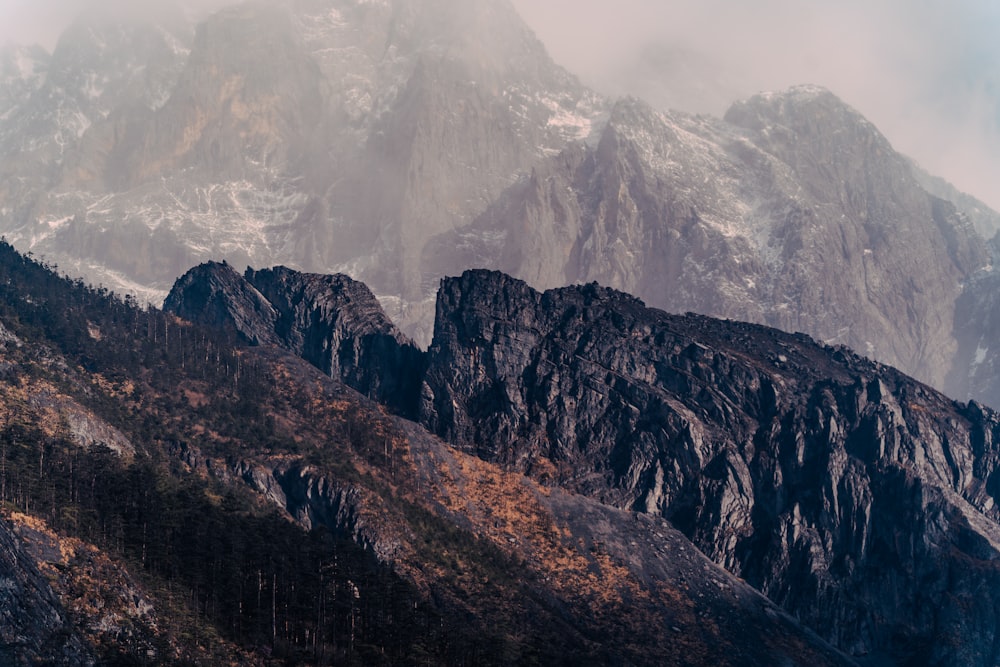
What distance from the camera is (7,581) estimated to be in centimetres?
19962

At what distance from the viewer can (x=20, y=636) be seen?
19538 cm

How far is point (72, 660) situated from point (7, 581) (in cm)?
1194

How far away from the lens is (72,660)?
653 ft

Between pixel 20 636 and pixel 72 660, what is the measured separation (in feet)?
23.2

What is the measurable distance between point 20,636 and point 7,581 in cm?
757
